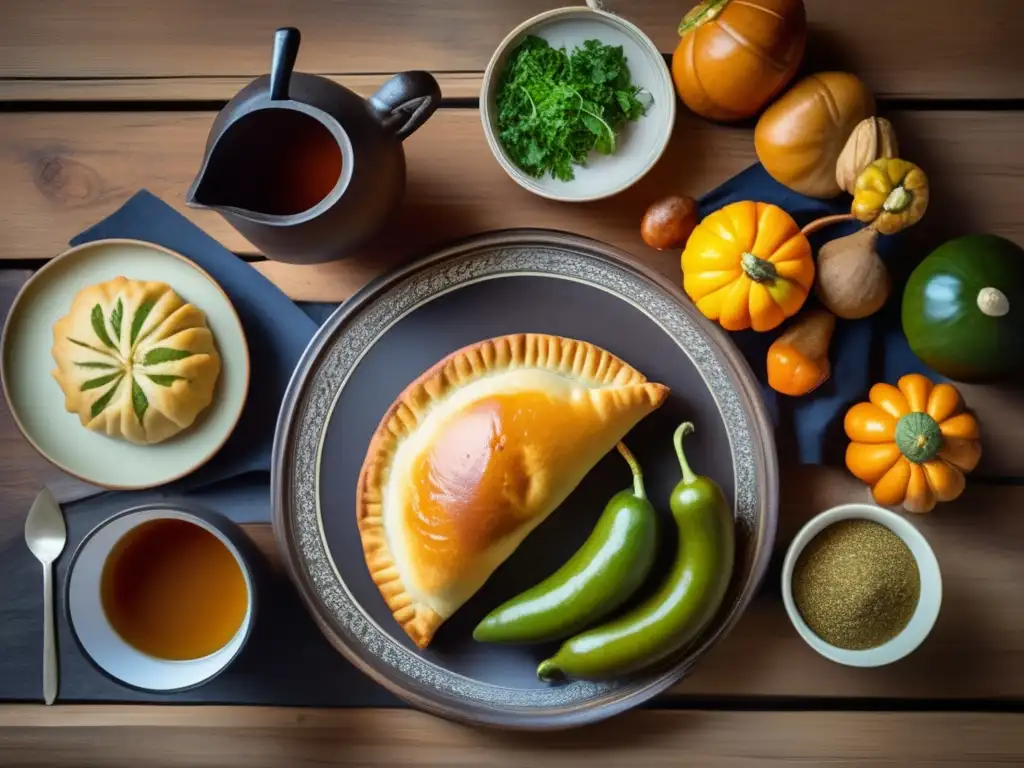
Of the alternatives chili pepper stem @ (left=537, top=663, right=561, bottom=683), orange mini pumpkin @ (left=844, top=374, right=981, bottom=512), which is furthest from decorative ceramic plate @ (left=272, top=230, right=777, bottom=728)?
orange mini pumpkin @ (left=844, top=374, right=981, bottom=512)

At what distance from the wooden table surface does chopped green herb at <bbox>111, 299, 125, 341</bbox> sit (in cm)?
18

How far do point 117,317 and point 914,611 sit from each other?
113cm

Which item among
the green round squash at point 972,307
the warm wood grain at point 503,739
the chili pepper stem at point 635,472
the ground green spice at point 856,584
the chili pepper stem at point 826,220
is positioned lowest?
the warm wood grain at point 503,739

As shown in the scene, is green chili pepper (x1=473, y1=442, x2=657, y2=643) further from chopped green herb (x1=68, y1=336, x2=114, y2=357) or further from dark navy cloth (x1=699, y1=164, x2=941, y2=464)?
chopped green herb (x1=68, y1=336, x2=114, y2=357)

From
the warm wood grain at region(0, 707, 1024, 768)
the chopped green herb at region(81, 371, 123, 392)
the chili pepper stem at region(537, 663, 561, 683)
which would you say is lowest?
the warm wood grain at region(0, 707, 1024, 768)

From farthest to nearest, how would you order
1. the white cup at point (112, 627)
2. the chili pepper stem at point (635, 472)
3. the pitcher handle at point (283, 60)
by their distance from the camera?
the chili pepper stem at point (635, 472), the white cup at point (112, 627), the pitcher handle at point (283, 60)

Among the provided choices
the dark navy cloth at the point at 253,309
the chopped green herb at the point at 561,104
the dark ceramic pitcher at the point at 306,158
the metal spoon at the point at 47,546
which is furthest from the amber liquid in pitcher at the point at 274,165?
the metal spoon at the point at 47,546

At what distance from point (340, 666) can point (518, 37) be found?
904mm

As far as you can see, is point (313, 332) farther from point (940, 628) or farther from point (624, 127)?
point (940, 628)

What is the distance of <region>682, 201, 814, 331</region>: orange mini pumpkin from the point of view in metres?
1.08

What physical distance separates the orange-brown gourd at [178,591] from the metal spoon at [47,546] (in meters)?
0.16

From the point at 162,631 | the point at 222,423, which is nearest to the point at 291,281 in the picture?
the point at 222,423

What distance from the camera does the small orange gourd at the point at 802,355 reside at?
1117 mm

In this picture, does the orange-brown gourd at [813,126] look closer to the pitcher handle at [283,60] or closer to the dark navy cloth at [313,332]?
the dark navy cloth at [313,332]
